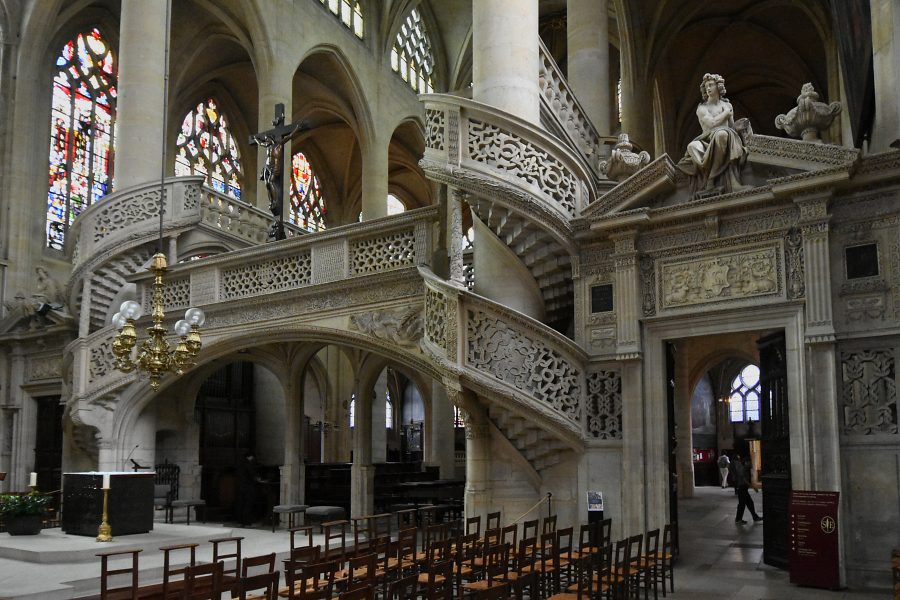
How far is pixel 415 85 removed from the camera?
29781 millimetres

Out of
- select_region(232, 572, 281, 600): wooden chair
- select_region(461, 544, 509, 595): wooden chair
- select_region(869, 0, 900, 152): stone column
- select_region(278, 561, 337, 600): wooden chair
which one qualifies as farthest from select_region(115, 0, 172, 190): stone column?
select_region(869, 0, 900, 152): stone column

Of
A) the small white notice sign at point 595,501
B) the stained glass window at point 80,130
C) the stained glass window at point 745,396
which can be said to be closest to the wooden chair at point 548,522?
the small white notice sign at point 595,501

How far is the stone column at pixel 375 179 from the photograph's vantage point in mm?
24344

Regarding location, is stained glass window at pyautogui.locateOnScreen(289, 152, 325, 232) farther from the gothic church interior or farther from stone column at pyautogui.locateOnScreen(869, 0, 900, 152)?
stone column at pyautogui.locateOnScreen(869, 0, 900, 152)

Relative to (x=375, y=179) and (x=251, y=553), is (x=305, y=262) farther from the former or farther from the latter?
(x=375, y=179)

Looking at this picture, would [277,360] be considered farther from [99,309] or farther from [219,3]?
[219,3]

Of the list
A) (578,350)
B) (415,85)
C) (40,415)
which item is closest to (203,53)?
(415,85)

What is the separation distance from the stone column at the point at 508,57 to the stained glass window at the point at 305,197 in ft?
63.4

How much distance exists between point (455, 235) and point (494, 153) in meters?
1.14

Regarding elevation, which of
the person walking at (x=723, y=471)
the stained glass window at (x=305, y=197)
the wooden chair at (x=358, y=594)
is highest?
the stained glass window at (x=305, y=197)

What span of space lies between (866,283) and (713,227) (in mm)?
1736

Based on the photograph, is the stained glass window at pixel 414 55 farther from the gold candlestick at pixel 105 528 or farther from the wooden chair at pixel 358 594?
the wooden chair at pixel 358 594

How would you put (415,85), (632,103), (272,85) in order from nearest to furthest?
(632,103), (272,85), (415,85)

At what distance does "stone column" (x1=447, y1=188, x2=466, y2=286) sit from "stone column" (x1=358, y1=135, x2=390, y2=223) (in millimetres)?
13417
